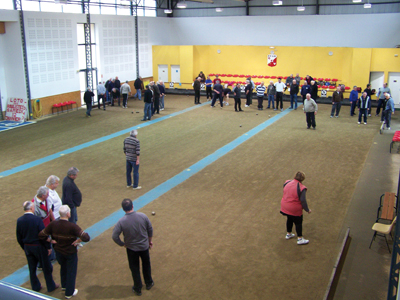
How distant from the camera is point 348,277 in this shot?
638cm

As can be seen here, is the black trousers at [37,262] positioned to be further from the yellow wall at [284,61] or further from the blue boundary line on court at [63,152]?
the yellow wall at [284,61]

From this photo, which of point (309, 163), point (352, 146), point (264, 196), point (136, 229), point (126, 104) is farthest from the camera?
point (126, 104)

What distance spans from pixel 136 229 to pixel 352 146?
34.6ft

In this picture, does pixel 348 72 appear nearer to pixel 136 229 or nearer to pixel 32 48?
pixel 32 48

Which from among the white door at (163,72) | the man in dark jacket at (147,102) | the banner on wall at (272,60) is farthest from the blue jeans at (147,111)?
the banner on wall at (272,60)

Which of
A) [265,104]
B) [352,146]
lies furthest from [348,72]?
[352,146]

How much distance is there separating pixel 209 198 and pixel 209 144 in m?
4.94

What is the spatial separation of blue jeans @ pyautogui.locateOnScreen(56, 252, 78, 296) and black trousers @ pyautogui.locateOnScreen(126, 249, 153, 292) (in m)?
0.78

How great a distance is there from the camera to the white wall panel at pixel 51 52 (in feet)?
58.9

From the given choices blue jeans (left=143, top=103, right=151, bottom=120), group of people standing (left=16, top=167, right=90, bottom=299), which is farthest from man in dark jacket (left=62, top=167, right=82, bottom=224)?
blue jeans (left=143, top=103, right=151, bottom=120)

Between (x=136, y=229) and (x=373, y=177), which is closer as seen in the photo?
(x=136, y=229)

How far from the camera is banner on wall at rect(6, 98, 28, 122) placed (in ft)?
58.7

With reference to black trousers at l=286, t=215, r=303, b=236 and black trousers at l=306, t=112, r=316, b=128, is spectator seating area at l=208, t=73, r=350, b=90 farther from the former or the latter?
black trousers at l=286, t=215, r=303, b=236

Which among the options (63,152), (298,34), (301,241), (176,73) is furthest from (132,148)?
(298,34)
